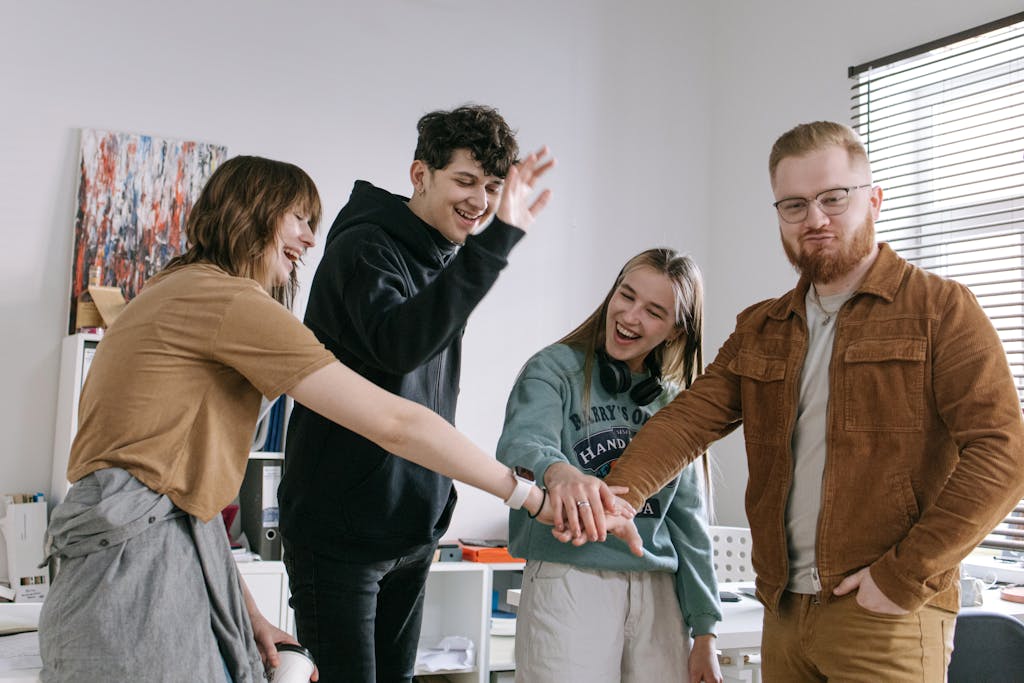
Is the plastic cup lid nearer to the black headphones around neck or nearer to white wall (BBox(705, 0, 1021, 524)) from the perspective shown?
the black headphones around neck

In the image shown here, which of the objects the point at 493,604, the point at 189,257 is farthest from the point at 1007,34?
the point at 189,257

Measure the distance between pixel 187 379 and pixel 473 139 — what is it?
0.80m

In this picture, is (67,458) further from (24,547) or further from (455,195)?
(455,195)

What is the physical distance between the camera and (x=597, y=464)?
181 cm

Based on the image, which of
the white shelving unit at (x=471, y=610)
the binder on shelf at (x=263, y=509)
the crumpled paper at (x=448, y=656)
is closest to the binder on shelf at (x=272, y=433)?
the binder on shelf at (x=263, y=509)

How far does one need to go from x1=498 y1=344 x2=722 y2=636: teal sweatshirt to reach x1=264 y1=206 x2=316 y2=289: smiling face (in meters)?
0.52

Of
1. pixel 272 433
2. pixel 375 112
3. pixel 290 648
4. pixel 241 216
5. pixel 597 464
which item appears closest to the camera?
pixel 241 216

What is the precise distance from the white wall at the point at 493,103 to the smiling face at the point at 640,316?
218cm

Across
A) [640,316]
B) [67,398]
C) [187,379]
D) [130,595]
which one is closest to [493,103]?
[67,398]

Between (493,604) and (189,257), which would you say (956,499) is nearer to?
(189,257)

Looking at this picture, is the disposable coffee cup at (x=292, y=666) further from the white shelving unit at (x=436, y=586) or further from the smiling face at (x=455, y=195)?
the white shelving unit at (x=436, y=586)

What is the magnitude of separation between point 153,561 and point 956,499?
114 cm

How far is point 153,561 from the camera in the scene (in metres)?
1.21

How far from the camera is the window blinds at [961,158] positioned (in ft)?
11.1
